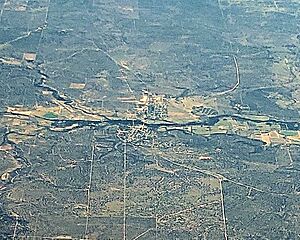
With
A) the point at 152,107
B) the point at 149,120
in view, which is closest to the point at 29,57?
the point at 152,107

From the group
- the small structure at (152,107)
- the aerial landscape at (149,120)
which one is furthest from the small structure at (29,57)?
the small structure at (152,107)

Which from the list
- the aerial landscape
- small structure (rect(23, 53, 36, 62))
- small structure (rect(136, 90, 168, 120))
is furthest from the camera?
small structure (rect(23, 53, 36, 62))

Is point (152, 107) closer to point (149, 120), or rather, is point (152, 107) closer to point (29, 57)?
point (149, 120)

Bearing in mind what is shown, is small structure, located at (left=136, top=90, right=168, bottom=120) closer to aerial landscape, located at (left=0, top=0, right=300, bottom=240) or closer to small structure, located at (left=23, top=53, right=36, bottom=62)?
aerial landscape, located at (left=0, top=0, right=300, bottom=240)

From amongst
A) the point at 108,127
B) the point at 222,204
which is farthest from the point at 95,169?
the point at 222,204

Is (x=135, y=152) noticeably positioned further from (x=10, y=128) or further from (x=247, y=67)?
(x=247, y=67)

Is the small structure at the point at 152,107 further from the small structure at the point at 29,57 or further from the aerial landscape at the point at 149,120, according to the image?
the small structure at the point at 29,57

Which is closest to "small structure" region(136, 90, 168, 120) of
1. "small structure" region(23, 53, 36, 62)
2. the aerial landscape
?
the aerial landscape
